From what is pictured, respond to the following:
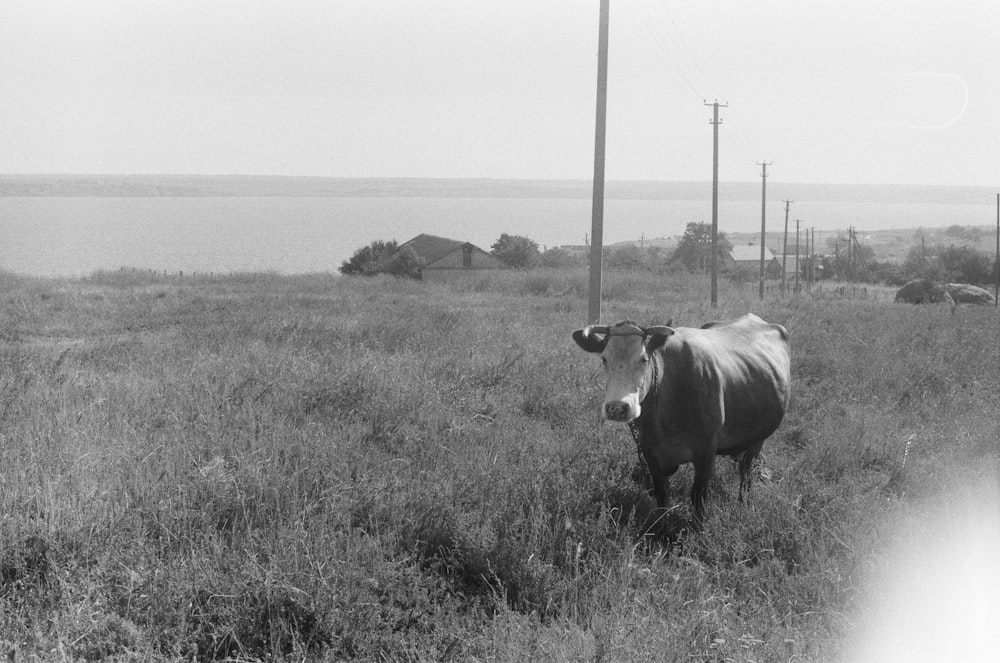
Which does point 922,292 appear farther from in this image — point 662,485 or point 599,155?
point 662,485

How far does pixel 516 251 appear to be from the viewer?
6819cm

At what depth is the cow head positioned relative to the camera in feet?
20.9

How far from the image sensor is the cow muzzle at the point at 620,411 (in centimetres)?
615

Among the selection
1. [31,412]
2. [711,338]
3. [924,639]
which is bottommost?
[924,639]

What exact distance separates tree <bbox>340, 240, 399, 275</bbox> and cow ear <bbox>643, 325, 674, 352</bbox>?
175 ft

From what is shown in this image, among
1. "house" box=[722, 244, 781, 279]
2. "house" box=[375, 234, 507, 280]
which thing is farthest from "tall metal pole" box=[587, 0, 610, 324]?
"house" box=[722, 244, 781, 279]

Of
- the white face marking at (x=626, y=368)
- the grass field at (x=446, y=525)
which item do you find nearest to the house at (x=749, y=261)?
the grass field at (x=446, y=525)

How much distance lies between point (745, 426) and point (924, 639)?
2913mm

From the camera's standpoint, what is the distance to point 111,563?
17.2 feet

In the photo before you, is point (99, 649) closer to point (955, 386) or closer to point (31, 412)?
point (31, 412)

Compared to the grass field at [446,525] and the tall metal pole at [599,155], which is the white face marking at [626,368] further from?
the tall metal pole at [599,155]

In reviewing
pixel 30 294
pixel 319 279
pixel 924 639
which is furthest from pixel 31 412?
pixel 319 279

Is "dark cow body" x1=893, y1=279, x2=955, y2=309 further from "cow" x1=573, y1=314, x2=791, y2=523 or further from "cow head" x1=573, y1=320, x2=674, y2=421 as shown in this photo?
"cow head" x1=573, y1=320, x2=674, y2=421

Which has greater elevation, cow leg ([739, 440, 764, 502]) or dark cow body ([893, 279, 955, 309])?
dark cow body ([893, 279, 955, 309])
